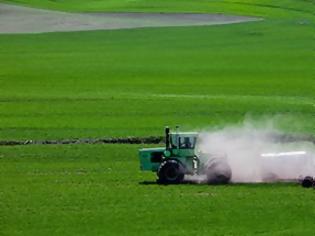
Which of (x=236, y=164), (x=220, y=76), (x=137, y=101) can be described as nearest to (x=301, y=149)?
(x=236, y=164)

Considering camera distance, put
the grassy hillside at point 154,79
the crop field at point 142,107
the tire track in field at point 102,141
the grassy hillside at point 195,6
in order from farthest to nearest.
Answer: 1. the grassy hillside at point 195,6
2. the grassy hillside at point 154,79
3. the tire track in field at point 102,141
4. the crop field at point 142,107

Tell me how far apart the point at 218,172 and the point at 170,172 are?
1.56 meters

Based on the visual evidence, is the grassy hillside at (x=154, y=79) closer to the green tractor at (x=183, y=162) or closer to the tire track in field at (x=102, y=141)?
the tire track in field at (x=102, y=141)

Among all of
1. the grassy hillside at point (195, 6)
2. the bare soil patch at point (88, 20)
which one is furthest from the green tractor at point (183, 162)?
the grassy hillside at point (195, 6)

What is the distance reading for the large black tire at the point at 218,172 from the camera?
33688 mm

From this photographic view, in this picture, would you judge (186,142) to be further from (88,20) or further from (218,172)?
(88,20)

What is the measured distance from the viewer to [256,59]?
7431 centimetres

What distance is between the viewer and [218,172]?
111ft

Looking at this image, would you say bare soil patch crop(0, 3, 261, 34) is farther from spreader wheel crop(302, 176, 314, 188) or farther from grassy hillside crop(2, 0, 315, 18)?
spreader wheel crop(302, 176, 314, 188)

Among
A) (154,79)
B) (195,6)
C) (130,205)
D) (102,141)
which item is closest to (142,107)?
(102,141)

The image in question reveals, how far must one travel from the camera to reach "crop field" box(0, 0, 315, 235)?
2834 cm

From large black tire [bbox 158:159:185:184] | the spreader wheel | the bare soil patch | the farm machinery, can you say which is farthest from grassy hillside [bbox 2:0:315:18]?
the spreader wheel

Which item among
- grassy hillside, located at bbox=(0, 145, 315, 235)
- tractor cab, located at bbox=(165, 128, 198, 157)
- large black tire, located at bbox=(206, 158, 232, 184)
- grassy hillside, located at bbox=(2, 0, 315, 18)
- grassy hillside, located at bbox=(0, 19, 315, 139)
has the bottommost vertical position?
grassy hillside, located at bbox=(0, 145, 315, 235)

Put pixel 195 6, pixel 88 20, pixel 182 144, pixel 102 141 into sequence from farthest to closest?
pixel 195 6
pixel 88 20
pixel 102 141
pixel 182 144
